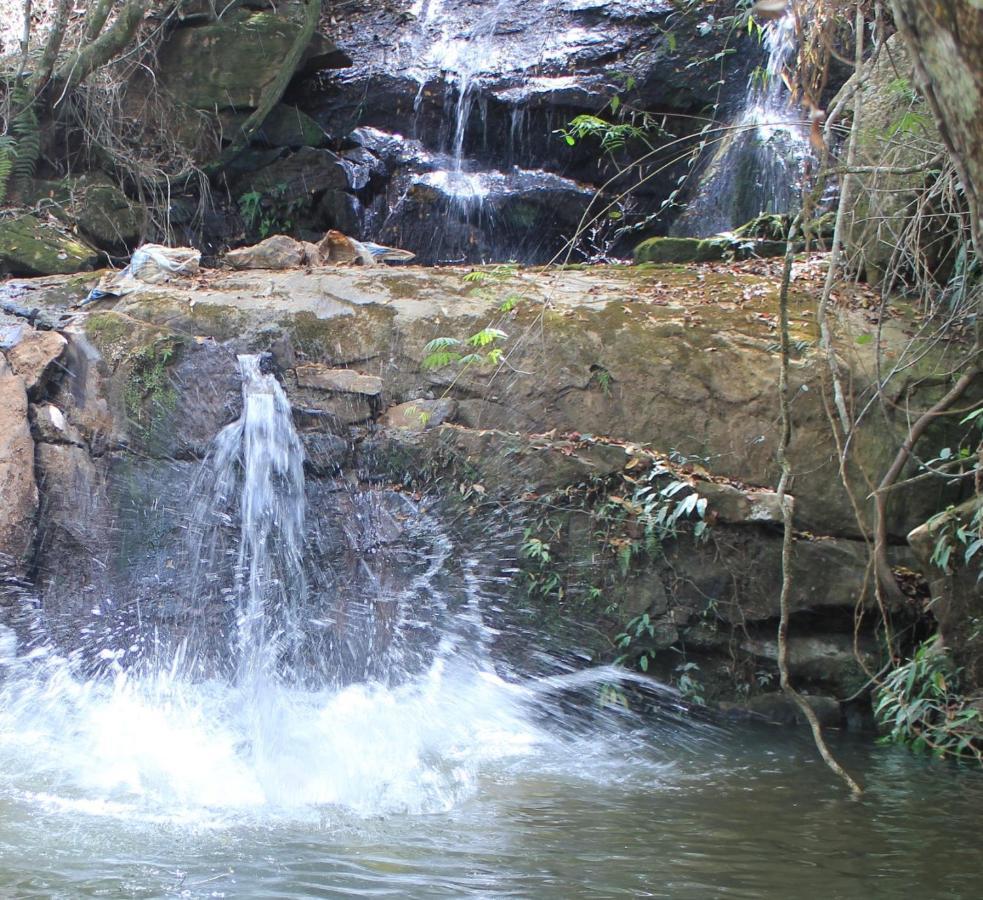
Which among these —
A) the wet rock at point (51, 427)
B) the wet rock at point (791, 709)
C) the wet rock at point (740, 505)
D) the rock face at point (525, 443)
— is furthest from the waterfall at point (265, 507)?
the wet rock at point (791, 709)

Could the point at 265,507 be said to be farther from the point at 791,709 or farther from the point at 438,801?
the point at 791,709

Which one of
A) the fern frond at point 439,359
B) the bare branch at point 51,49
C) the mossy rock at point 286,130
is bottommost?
the fern frond at point 439,359

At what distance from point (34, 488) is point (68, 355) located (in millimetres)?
978

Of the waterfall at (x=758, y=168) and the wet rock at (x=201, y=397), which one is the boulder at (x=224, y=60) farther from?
the wet rock at (x=201, y=397)

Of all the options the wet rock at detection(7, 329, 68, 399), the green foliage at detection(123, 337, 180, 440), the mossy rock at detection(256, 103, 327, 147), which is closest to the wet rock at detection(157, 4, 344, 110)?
the mossy rock at detection(256, 103, 327, 147)

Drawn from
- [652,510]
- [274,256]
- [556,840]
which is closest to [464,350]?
[652,510]

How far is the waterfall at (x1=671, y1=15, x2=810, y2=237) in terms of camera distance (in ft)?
29.3

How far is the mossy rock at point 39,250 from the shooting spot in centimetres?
830

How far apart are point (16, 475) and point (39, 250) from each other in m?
3.05

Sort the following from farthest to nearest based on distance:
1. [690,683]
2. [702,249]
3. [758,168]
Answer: [758,168] → [702,249] → [690,683]

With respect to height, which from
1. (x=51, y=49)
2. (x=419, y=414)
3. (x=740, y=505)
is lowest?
(x=740, y=505)

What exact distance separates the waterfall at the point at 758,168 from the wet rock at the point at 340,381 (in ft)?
13.1

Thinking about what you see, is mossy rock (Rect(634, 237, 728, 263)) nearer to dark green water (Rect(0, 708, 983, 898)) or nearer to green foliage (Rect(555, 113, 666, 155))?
green foliage (Rect(555, 113, 666, 155))

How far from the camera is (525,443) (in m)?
6.18
